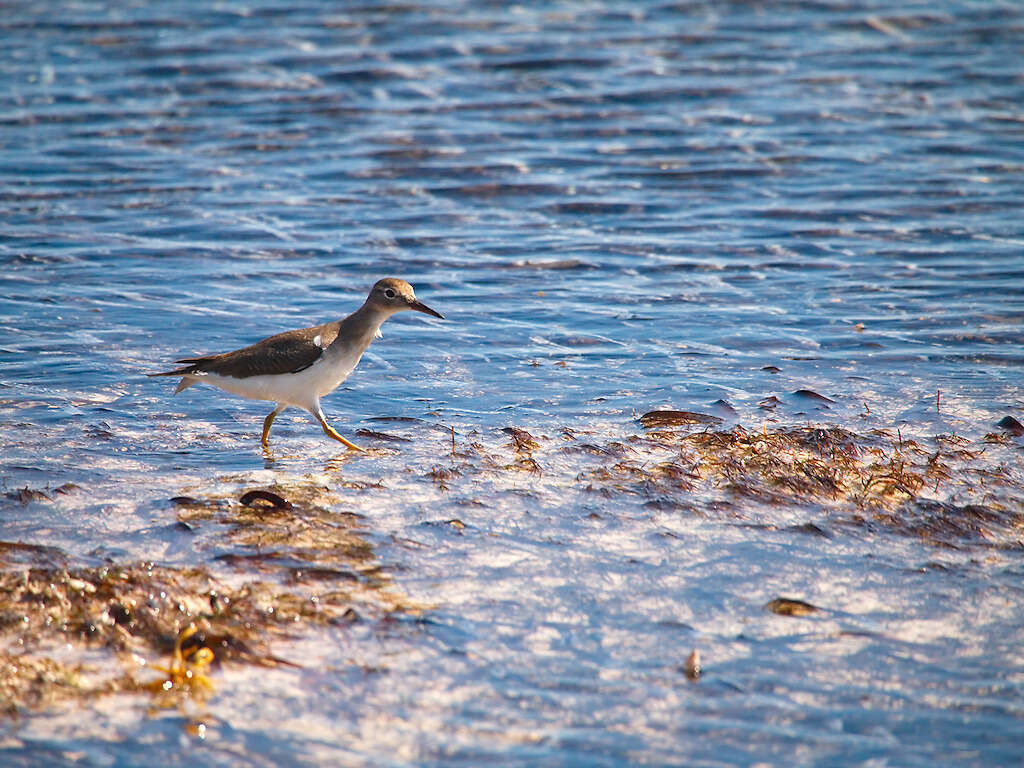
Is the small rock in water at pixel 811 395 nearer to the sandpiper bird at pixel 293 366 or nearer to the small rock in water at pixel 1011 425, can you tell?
the small rock in water at pixel 1011 425

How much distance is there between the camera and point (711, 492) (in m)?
6.41

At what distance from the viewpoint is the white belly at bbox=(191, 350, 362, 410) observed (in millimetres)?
7266

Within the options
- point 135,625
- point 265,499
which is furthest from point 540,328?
point 135,625

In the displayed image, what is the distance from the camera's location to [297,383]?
23.8 feet

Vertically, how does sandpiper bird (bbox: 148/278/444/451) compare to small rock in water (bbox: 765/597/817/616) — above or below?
above

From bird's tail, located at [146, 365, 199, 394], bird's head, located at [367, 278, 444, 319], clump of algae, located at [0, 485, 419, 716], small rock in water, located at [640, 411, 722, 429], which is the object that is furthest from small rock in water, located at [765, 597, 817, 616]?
bird's tail, located at [146, 365, 199, 394]

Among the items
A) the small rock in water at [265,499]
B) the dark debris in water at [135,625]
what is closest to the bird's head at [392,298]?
the small rock in water at [265,499]

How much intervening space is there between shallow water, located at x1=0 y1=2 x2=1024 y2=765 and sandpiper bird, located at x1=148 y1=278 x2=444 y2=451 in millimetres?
367

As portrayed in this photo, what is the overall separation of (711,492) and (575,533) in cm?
96

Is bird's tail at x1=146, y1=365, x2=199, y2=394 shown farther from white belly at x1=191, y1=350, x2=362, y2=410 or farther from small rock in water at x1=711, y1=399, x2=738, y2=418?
small rock in water at x1=711, y1=399, x2=738, y2=418

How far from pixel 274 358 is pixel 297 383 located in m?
0.22

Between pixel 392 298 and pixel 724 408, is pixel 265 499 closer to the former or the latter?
pixel 392 298

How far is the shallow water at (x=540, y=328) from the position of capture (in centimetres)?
440

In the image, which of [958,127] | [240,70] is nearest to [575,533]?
[958,127]
